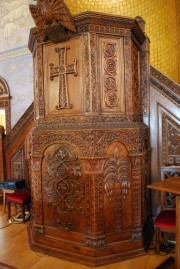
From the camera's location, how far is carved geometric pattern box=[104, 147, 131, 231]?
2.65m

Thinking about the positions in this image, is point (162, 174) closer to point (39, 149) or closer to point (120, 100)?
point (120, 100)

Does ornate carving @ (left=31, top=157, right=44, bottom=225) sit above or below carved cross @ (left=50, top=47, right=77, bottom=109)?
below

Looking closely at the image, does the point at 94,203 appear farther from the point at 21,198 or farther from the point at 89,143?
the point at 21,198

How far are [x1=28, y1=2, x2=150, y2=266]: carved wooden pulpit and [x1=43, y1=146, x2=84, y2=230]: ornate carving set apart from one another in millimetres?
12

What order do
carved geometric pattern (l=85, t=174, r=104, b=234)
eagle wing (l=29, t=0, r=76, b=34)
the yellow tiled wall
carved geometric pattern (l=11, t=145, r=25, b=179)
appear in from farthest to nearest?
carved geometric pattern (l=11, t=145, r=25, b=179)
the yellow tiled wall
carved geometric pattern (l=85, t=174, r=104, b=234)
eagle wing (l=29, t=0, r=76, b=34)

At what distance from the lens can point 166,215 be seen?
2.83 m

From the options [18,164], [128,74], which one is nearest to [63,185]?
[128,74]

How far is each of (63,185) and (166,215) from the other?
4.28 feet

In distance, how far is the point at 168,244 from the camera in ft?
9.59

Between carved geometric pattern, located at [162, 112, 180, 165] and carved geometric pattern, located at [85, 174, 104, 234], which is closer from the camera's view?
carved geometric pattern, located at [85, 174, 104, 234]

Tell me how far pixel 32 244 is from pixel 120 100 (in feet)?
6.93

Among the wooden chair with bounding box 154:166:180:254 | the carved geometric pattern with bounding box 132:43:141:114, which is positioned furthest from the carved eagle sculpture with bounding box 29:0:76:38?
the wooden chair with bounding box 154:166:180:254

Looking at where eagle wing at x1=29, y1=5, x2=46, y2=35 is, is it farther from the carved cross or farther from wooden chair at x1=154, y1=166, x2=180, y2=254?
wooden chair at x1=154, y1=166, x2=180, y2=254

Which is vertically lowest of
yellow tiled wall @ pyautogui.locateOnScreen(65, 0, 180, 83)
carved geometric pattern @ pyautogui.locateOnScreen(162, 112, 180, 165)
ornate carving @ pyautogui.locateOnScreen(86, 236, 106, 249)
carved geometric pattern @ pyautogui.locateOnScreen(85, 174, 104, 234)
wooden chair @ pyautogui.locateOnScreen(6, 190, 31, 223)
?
ornate carving @ pyautogui.locateOnScreen(86, 236, 106, 249)
